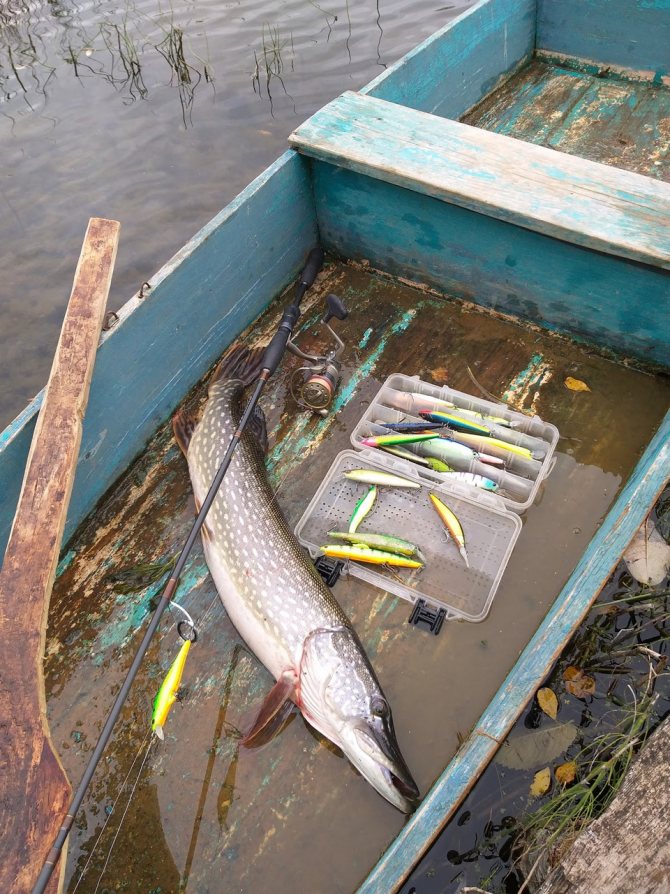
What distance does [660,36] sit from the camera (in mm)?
4809

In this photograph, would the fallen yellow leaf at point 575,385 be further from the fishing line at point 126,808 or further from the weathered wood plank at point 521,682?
the fishing line at point 126,808

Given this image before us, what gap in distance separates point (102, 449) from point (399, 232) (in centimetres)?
214

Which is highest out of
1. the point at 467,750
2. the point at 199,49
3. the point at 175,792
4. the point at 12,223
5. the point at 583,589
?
the point at 199,49

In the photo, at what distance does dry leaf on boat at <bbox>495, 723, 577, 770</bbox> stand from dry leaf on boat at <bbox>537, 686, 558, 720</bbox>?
0.17 ft

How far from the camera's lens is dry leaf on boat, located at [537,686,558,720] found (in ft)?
8.18

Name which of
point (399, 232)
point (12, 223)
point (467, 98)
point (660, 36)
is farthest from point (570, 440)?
point (12, 223)

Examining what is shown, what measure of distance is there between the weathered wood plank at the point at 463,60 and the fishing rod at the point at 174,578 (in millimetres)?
1463

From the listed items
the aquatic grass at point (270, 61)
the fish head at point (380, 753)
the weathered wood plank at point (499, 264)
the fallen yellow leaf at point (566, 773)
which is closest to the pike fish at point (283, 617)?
the fish head at point (380, 753)

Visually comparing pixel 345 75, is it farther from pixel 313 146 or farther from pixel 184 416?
pixel 184 416

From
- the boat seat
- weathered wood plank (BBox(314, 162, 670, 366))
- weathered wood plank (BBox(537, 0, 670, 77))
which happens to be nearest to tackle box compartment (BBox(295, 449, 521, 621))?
weathered wood plank (BBox(314, 162, 670, 366))

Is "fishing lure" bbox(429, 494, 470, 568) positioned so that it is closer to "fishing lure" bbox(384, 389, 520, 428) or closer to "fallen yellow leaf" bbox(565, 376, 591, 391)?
"fishing lure" bbox(384, 389, 520, 428)

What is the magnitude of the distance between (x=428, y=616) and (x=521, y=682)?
668 mm

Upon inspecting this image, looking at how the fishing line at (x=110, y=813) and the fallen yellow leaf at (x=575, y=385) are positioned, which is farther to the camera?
the fallen yellow leaf at (x=575, y=385)

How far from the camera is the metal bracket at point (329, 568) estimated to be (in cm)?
277
